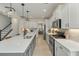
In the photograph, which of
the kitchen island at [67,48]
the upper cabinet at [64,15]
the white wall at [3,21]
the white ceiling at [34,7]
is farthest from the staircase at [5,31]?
the kitchen island at [67,48]

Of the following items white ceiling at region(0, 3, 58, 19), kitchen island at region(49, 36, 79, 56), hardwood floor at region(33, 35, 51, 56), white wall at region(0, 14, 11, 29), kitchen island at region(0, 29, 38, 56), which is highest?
white ceiling at region(0, 3, 58, 19)

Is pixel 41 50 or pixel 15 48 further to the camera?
pixel 41 50

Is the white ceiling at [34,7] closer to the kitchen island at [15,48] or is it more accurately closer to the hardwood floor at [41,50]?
the hardwood floor at [41,50]

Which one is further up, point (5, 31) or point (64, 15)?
point (64, 15)

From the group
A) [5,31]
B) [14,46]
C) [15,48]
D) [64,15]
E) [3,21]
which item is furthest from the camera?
[3,21]

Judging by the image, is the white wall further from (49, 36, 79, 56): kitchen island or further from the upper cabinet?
(49, 36, 79, 56): kitchen island

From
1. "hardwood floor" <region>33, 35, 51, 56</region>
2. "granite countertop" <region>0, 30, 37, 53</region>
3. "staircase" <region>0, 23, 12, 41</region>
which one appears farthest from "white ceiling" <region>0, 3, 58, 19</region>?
"granite countertop" <region>0, 30, 37, 53</region>

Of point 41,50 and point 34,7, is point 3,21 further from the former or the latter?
point 41,50

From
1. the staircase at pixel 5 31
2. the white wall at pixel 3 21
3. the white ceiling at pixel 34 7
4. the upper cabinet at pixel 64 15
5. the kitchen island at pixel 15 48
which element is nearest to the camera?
the kitchen island at pixel 15 48

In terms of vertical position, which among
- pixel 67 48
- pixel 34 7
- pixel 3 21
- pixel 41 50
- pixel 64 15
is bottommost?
pixel 41 50

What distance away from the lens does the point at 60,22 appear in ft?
18.4

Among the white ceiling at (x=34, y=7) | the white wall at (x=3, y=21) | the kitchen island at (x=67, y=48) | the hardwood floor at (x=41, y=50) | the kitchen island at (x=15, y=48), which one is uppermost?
the white ceiling at (x=34, y=7)

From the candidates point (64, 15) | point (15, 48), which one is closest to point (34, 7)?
point (64, 15)

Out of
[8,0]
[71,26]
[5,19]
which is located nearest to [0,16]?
[5,19]
